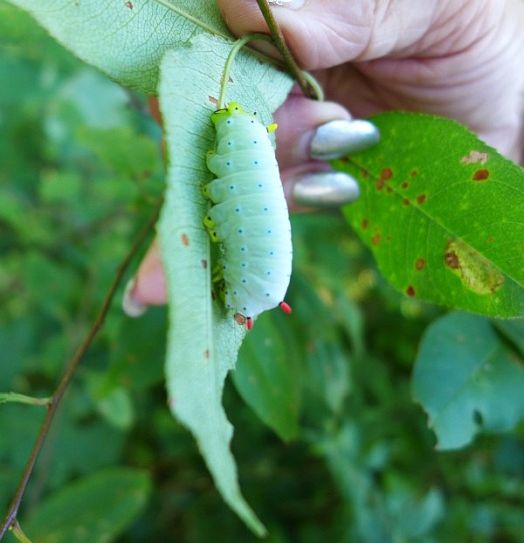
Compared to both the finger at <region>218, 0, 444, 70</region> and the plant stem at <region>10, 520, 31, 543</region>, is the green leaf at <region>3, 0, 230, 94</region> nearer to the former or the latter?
the finger at <region>218, 0, 444, 70</region>

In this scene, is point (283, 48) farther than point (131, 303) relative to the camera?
No

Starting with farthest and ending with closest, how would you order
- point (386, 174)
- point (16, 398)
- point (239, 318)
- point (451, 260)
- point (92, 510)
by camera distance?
point (92, 510) < point (386, 174) < point (451, 260) < point (16, 398) < point (239, 318)

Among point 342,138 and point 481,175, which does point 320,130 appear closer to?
point 342,138

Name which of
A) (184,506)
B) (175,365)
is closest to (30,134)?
(184,506)

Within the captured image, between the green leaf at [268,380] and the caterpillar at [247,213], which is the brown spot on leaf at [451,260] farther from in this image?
the green leaf at [268,380]

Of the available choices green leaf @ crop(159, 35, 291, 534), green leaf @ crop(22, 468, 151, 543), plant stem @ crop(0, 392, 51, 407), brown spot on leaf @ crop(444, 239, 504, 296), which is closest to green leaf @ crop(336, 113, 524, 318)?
brown spot on leaf @ crop(444, 239, 504, 296)

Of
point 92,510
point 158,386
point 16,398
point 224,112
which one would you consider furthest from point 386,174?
point 158,386

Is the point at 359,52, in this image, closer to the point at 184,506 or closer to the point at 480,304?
the point at 480,304
